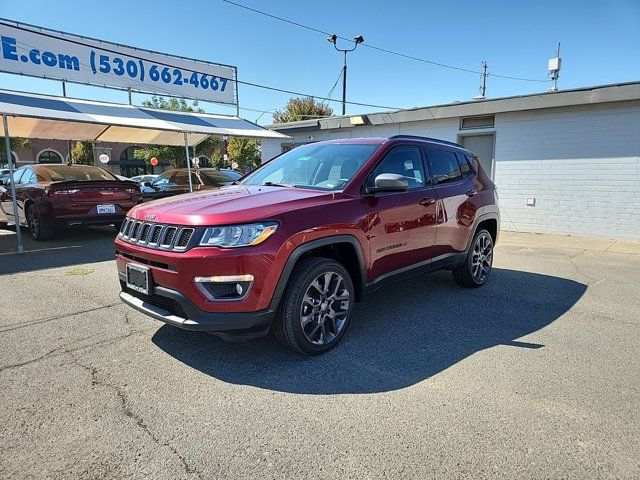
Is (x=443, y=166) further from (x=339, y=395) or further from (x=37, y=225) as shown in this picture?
(x=37, y=225)

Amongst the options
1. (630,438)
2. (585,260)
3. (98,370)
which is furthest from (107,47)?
(630,438)

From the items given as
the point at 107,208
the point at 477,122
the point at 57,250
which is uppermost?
the point at 477,122

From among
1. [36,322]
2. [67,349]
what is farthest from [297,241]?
[36,322]

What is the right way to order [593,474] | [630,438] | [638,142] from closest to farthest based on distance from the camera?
[593,474] < [630,438] < [638,142]

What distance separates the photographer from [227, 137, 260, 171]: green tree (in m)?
40.4

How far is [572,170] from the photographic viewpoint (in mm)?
9914

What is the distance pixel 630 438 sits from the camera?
2.46m

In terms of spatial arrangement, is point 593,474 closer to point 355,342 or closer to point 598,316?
point 355,342

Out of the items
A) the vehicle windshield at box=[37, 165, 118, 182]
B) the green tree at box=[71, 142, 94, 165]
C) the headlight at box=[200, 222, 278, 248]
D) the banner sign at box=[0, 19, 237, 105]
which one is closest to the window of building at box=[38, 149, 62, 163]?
the green tree at box=[71, 142, 94, 165]

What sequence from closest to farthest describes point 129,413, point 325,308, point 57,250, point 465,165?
point 129,413
point 325,308
point 465,165
point 57,250

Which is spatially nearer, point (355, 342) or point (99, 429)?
point (99, 429)

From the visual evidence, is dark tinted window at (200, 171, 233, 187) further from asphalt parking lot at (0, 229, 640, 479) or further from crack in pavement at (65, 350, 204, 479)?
crack in pavement at (65, 350, 204, 479)

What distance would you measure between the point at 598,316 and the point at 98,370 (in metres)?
4.78

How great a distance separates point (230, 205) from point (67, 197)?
20.4 feet
